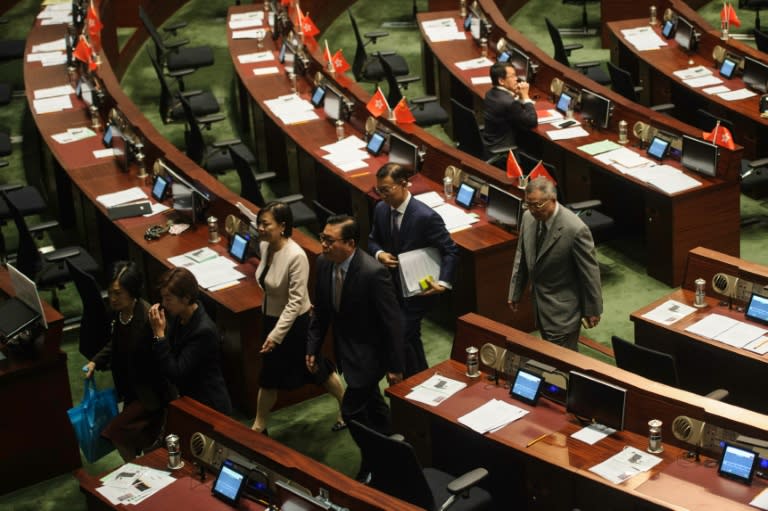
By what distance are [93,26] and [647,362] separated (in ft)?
21.9

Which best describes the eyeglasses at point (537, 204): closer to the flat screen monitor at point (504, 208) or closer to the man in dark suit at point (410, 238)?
the man in dark suit at point (410, 238)

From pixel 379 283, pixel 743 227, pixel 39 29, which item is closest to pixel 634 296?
pixel 743 227

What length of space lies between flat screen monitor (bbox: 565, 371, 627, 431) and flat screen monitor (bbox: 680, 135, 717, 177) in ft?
9.68

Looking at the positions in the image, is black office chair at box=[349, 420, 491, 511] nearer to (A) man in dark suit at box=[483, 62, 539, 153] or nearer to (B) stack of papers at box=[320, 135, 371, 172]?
(B) stack of papers at box=[320, 135, 371, 172]

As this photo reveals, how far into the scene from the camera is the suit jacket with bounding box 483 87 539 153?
8891 millimetres

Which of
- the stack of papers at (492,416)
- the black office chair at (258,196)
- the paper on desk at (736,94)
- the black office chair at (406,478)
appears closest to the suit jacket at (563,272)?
the stack of papers at (492,416)

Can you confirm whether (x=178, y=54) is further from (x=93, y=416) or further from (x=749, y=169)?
(x=93, y=416)

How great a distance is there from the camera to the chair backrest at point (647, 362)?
19.0 feet

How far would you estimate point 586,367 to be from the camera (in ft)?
18.3

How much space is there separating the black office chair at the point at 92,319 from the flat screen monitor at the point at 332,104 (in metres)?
3.24

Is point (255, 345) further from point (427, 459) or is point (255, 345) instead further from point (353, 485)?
point (353, 485)

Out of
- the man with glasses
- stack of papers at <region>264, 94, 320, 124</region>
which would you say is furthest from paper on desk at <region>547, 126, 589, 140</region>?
the man with glasses

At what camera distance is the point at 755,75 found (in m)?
9.67

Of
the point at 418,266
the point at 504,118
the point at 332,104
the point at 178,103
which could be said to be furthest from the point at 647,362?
the point at 178,103
